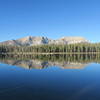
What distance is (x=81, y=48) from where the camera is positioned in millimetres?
138625

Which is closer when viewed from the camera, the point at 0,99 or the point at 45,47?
the point at 0,99

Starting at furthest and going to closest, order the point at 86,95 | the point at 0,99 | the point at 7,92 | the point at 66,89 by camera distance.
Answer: the point at 66,89 → the point at 7,92 → the point at 86,95 → the point at 0,99

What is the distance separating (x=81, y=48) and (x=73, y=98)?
5026 inches

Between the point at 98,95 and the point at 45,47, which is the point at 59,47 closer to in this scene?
the point at 45,47

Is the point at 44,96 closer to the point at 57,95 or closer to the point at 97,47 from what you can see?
the point at 57,95

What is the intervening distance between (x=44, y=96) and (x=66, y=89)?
3.26 m

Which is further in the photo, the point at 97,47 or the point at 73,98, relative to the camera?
the point at 97,47

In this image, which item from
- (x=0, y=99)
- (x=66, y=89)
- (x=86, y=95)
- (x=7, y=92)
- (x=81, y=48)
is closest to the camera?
(x=0, y=99)

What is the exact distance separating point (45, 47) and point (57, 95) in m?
131

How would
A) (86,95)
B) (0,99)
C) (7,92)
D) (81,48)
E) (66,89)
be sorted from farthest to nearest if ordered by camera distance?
1. (81,48)
2. (66,89)
3. (7,92)
4. (86,95)
5. (0,99)

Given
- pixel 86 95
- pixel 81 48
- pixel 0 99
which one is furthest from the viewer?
pixel 81 48

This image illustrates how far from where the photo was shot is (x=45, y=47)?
14488cm

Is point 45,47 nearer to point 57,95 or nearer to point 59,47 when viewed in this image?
point 59,47

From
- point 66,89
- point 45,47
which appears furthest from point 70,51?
point 66,89
